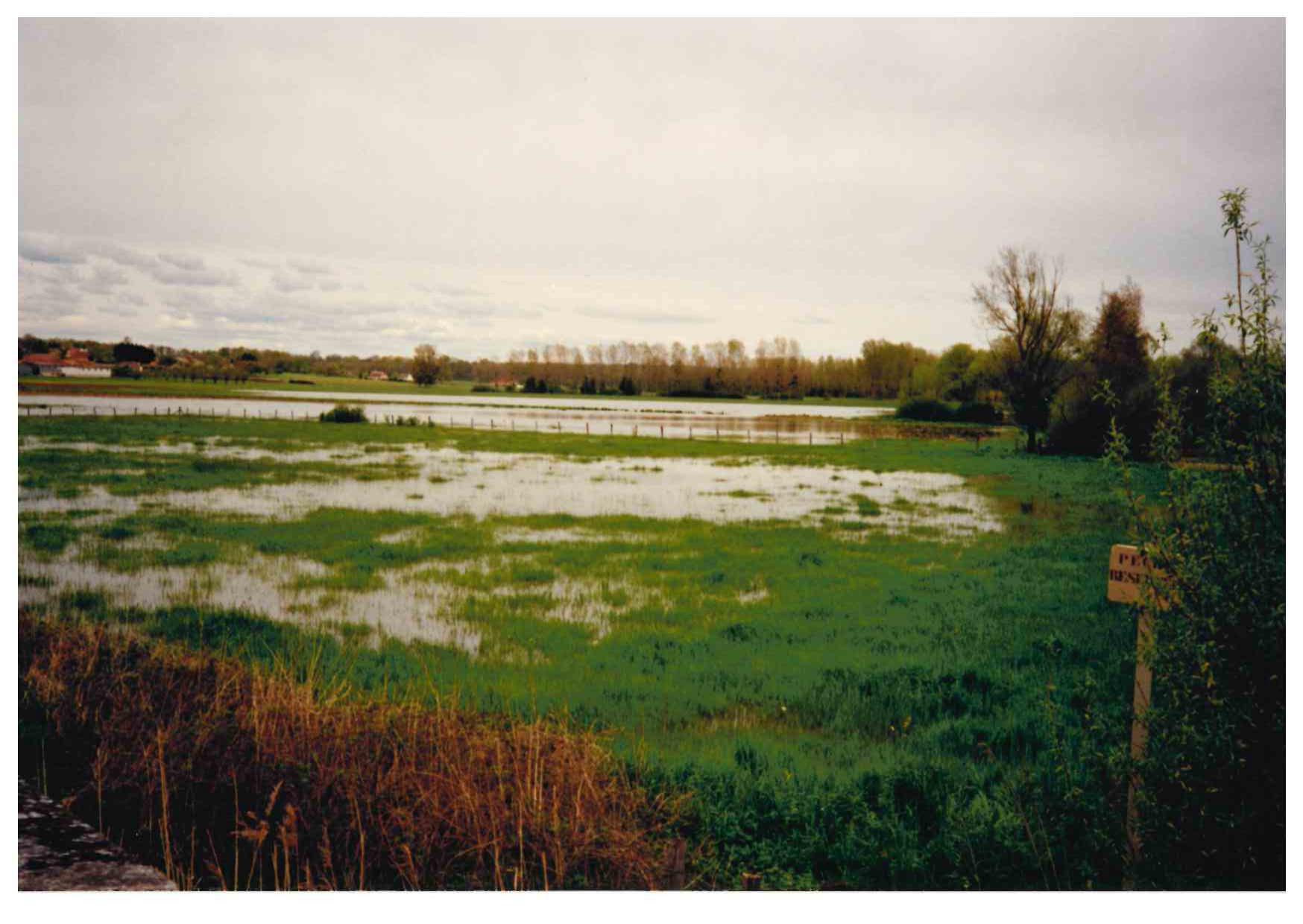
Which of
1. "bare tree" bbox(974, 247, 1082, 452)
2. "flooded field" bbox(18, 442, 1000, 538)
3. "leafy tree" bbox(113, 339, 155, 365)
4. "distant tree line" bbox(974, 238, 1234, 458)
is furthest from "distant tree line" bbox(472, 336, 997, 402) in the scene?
"leafy tree" bbox(113, 339, 155, 365)

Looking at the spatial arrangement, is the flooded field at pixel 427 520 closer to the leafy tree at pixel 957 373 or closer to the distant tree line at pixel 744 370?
the leafy tree at pixel 957 373

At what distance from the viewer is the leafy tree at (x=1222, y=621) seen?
357 centimetres

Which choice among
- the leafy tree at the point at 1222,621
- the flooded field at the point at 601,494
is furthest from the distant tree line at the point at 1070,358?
the flooded field at the point at 601,494

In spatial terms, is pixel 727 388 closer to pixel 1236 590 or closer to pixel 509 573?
pixel 509 573

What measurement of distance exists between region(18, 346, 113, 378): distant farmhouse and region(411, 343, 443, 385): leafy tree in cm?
391

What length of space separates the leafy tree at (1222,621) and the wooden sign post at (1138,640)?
0.04 meters

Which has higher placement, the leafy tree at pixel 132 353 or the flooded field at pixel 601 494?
the leafy tree at pixel 132 353

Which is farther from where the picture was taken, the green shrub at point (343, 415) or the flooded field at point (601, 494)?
the green shrub at point (343, 415)

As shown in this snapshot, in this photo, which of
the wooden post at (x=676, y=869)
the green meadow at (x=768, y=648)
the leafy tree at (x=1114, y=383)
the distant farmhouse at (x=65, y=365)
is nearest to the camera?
the wooden post at (x=676, y=869)

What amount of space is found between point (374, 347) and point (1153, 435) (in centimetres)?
973

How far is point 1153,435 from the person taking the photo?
149 inches

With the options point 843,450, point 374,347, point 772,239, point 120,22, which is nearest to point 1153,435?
point 772,239

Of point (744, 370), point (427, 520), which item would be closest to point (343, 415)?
point (427, 520)

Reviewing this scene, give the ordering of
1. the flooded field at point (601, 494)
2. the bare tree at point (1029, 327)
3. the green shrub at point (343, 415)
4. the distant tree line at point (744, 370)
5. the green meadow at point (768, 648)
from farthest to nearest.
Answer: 1. the green shrub at point (343, 415)
2. the flooded field at point (601, 494)
3. the distant tree line at point (744, 370)
4. the bare tree at point (1029, 327)
5. the green meadow at point (768, 648)
